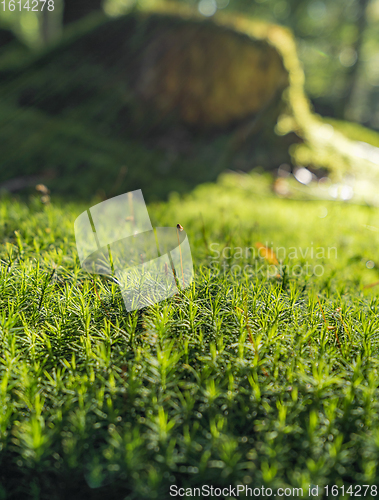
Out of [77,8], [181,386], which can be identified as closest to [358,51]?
[77,8]

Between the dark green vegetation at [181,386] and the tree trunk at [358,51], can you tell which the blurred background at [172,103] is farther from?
the tree trunk at [358,51]

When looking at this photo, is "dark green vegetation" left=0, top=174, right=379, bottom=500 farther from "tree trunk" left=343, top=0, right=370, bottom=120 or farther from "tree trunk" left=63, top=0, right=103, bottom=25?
"tree trunk" left=343, top=0, right=370, bottom=120

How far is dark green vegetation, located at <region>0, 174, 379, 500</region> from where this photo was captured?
141 cm

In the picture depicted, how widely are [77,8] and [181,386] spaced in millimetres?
10954

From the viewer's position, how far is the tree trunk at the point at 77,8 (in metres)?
8.96

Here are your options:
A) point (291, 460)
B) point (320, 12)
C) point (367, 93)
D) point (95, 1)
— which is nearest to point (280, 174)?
point (291, 460)

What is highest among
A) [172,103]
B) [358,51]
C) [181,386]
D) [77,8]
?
[358,51]

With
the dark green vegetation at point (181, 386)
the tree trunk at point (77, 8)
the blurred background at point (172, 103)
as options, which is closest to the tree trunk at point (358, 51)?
the blurred background at point (172, 103)

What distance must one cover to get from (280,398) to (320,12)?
29.6 m

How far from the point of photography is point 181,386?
1.72m

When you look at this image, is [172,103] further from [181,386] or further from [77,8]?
[181,386]

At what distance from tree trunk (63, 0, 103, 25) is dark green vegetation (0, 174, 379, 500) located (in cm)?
937

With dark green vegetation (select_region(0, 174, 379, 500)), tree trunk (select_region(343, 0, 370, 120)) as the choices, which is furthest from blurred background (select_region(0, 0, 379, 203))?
tree trunk (select_region(343, 0, 370, 120))

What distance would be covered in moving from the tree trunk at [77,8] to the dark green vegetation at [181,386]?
9367 millimetres
